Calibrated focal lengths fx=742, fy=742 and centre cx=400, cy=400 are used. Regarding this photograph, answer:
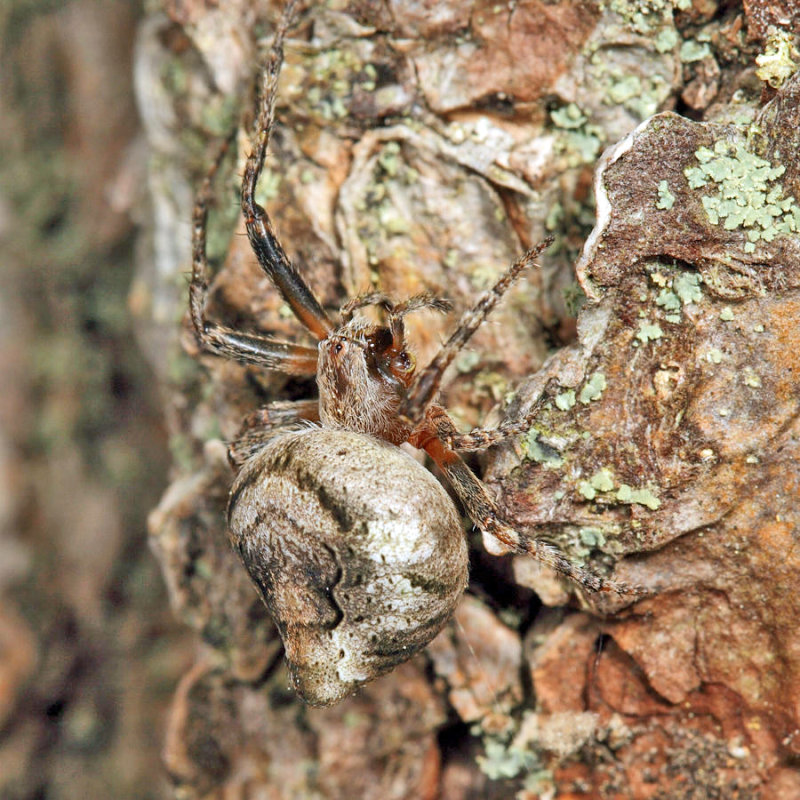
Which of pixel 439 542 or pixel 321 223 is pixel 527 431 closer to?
pixel 439 542

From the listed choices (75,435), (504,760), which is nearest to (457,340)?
(504,760)

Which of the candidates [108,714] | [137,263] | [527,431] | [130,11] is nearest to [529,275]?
[527,431]

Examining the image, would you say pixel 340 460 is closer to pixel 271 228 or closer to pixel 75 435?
pixel 271 228

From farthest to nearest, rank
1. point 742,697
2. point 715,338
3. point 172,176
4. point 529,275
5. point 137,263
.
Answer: point 137,263, point 172,176, point 529,275, point 742,697, point 715,338

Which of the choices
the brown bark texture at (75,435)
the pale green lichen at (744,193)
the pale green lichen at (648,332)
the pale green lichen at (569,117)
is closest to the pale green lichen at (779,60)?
the pale green lichen at (744,193)

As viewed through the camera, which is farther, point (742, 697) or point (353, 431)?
point (353, 431)

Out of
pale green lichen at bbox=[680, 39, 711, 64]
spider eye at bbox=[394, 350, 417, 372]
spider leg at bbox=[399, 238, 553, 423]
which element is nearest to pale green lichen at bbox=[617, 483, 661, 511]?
spider leg at bbox=[399, 238, 553, 423]
